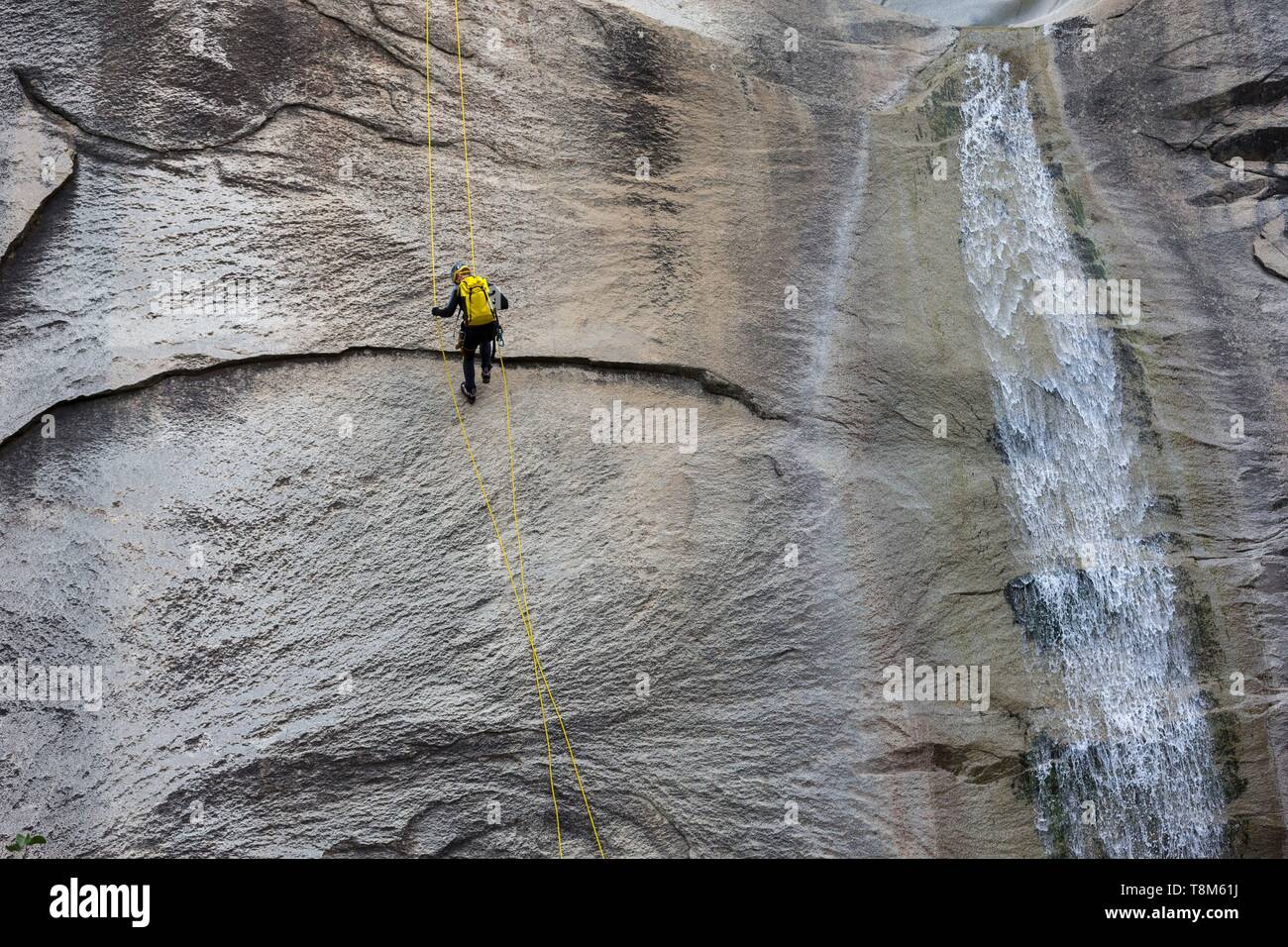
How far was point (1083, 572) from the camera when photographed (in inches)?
506

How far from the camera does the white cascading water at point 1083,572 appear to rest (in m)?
12.0

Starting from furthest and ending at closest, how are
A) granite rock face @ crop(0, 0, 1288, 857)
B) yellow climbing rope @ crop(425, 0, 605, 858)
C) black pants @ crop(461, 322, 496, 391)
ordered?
1. black pants @ crop(461, 322, 496, 391)
2. yellow climbing rope @ crop(425, 0, 605, 858)
3. granite rock face @ crop(0, 0, 1288, 857)

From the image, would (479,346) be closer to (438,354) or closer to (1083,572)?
(438,354)

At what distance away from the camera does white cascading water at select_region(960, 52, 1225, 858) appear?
39.4 ft

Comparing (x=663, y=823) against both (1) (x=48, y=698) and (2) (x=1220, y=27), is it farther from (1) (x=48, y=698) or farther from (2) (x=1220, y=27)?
(2) (x=1220, y=27)

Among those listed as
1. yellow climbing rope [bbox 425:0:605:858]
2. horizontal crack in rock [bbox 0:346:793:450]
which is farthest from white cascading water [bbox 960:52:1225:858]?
yellow climbing rope [bbox 425:0:605:858]

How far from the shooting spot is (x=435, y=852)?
10359 mm

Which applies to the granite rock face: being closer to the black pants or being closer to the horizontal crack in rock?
the horizontal crack in rock

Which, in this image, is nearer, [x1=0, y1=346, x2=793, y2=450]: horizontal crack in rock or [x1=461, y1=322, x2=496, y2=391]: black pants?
[x1=0, y1=346, x2=793, y2=450]: horizontal crack in rock

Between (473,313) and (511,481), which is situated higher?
(473,313)

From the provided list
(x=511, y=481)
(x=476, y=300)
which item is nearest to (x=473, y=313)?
(x=476, y=300)

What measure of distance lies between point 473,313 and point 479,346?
82 centimetres

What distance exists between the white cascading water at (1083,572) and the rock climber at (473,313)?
5.92 m

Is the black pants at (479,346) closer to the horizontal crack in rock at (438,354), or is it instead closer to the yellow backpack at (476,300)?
the yellow backpack at (476,300)
